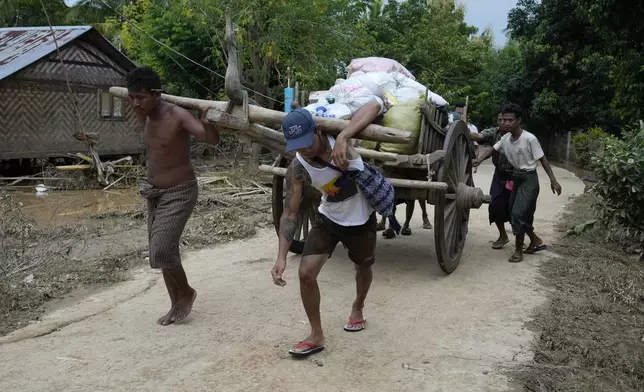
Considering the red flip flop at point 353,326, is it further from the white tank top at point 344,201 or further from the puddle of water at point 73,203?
Answer: the puddle of water at point 73,203

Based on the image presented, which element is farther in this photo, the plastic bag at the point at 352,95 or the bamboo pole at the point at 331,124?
the plastic bag at the point at 352,95

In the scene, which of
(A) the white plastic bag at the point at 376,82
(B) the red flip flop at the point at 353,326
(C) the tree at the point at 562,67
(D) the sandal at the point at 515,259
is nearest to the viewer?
(B) the red flip flop at the point at 353,326

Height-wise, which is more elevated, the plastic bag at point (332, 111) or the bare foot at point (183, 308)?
the plastic bag at point (332, 111)

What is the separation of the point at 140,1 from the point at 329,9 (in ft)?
37.9

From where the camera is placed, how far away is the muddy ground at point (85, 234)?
4.81 metres

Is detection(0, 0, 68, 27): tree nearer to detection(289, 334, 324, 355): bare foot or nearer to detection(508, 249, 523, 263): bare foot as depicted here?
detection(508, 249, 523, 263): bare foot

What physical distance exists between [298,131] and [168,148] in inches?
46.1

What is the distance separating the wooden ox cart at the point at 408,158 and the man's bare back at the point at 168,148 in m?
0.19

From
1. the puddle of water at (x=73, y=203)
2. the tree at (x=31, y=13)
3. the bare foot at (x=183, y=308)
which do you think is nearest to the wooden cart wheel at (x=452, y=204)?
the bare foot at (x=183, y=308)

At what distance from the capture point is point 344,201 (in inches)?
147

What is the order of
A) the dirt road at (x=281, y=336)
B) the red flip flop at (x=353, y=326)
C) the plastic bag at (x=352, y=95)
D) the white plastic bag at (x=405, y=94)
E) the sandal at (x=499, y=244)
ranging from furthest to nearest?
the sandal at (x=499, y=244) → the white plastic bag at (x=405, y=94) → the plastic bag at (x=352, y=95) → the red flip flop at (x=353, y=326) → the dirt road at (x=281, y=336)

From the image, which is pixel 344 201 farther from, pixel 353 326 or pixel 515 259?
pixel 515 259

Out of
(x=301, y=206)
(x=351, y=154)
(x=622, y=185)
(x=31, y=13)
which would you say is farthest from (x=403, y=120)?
(x=31, y=13)

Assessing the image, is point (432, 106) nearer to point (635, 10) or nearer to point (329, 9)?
point (635, 10)
